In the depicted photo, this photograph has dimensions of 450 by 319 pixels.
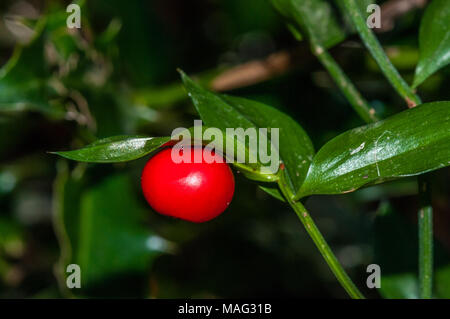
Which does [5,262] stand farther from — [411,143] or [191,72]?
[411,143]

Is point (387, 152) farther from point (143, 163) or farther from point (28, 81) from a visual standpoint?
point (143, 163)

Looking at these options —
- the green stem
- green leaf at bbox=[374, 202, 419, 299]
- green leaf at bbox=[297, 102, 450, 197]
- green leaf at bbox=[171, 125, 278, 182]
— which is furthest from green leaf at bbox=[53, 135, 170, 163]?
green leaf at bbox=[374, 202, 419, 299]

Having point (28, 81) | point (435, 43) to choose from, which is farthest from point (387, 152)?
point (28, 81)

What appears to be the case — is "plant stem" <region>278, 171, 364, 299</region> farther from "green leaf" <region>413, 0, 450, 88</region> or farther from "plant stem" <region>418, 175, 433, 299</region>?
"green leaf" <region>413, 0, 450, 88</region>

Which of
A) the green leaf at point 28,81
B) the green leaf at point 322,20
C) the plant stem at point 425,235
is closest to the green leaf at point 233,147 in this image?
the plant stem at point 425,235

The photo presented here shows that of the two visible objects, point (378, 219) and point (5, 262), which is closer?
point (378, 219)

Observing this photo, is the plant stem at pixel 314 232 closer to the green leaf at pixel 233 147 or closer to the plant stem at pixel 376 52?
the green leaf at pixel 233 147

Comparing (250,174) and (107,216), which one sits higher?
(107,216)

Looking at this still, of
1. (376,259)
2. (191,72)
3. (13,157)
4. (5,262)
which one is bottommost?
(376,259)

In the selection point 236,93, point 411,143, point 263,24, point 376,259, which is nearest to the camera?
point 411,143

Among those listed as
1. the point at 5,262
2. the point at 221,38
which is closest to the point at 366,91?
the point at 221,38
